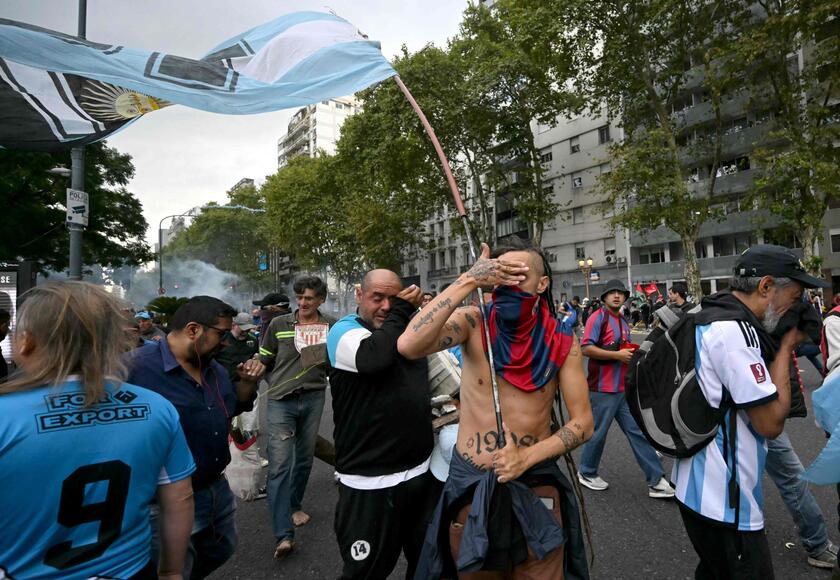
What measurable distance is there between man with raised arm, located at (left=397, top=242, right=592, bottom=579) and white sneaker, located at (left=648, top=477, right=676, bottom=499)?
9.59 feet

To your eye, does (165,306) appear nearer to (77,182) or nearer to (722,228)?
(77,182)

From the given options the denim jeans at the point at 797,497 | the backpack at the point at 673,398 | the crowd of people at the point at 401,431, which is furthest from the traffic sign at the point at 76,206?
the denim jeans at the point at 797,497

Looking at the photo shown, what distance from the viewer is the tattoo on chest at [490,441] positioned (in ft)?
7.03

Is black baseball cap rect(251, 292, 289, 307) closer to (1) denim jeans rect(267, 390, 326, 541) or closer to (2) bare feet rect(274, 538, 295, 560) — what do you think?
(1) denim jeans rect(267, 390, 326, 541)

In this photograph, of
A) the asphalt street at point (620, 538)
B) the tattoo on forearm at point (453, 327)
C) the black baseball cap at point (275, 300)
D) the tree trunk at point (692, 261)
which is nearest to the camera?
the tattoo on forearm at point (453, 327)

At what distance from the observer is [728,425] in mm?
2170

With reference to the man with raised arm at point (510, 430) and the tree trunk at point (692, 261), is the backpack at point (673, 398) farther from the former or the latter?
the tree trunk at point (692, 261)

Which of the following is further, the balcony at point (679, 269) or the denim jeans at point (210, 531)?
the balcony at point (679, 269)

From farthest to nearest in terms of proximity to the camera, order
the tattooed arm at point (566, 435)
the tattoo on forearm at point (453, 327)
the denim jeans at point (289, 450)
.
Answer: the denim jeans at point (289, 450) → the tattoo on forearm at point (453, 327) → the tattooed arm at point (566, 435)

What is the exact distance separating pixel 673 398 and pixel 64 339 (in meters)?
2.26

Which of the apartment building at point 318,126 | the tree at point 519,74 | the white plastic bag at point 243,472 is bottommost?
the white plastic bag at point 243,472

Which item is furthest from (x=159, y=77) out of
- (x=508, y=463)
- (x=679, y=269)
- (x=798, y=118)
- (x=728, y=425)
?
(x=679, y=269)

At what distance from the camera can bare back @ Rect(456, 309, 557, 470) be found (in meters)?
2.16

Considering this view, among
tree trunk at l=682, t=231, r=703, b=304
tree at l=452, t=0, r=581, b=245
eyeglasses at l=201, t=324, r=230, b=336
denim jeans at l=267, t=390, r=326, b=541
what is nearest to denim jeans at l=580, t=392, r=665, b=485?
denim jeans at l=267, t=390, r=326, b=541
